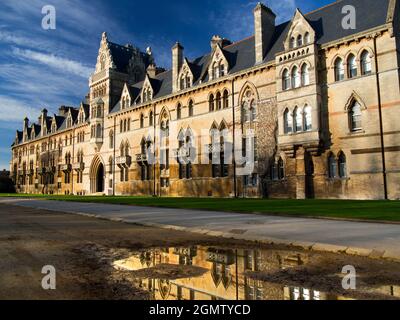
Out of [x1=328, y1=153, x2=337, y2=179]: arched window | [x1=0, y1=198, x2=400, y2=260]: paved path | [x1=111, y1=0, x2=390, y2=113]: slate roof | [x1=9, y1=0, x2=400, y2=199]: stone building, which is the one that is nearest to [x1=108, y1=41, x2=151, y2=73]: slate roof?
[x1=9, y1=0, x2=400, y2=199]: stone building

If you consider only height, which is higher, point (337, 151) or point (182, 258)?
point (337, 151)

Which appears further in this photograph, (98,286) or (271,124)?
(271,124)

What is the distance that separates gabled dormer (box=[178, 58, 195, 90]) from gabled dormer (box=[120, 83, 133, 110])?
11463 mm

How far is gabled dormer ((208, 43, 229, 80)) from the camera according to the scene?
120 feet

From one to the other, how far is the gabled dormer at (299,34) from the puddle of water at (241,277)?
24.7 m

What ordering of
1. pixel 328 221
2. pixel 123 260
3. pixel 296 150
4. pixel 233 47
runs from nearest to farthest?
pixel 123 260 < pixel 328 221 < pixel 296 150 < pixel 233 47

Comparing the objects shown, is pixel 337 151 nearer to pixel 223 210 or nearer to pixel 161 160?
pixel 223 210

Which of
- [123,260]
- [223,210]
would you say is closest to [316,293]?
[123,260]

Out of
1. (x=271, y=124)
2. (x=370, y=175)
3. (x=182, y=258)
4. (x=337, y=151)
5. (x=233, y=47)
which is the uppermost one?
(x=233, y=47)

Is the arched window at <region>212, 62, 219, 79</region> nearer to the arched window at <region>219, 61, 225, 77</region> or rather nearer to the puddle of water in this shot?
the arched window at <region>219, 61, 225, 77</region>

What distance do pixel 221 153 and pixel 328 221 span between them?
2307 centimetres

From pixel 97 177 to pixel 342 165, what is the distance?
1692 inches

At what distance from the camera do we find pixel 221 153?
117 feet
